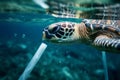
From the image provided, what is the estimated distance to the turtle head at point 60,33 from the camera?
20.2 ft

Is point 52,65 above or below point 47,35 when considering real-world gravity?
below

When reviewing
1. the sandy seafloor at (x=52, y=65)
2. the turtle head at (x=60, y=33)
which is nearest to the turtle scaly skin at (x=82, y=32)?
the turtle head at (x=60, y=33)

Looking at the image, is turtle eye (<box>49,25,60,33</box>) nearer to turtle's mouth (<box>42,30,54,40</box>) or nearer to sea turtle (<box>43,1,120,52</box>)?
sea turtle (<box>43,1,120,52</box>)

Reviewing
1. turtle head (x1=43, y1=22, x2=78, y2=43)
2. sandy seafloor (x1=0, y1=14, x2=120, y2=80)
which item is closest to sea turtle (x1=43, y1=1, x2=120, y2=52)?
turtle head (x1=43, y1=22, x2=78, y2=43)

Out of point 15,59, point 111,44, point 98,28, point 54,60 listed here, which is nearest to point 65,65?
point 54,60

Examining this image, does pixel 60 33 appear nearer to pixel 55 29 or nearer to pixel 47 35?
pixel 55 29

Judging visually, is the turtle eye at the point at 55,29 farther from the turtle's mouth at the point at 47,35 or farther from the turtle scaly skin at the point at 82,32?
the turtle's mouth at the point at 47,35

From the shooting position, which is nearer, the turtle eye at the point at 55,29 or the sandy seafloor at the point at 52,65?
the turtle eye at the point at 55,29

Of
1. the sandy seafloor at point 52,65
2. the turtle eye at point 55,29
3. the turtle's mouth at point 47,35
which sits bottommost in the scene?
the sandy seafloor at point 52,65

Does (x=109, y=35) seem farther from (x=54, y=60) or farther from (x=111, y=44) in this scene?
(x=54, y=60)

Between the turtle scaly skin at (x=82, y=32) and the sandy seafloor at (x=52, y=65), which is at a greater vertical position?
the turtle scaly skin at (x=82, y=32)

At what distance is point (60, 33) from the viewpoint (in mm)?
6309

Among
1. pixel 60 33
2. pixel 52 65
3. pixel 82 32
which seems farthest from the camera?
pixel 52 65

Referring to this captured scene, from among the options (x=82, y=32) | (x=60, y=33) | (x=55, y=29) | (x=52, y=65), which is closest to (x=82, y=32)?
(x=82, y=32)
